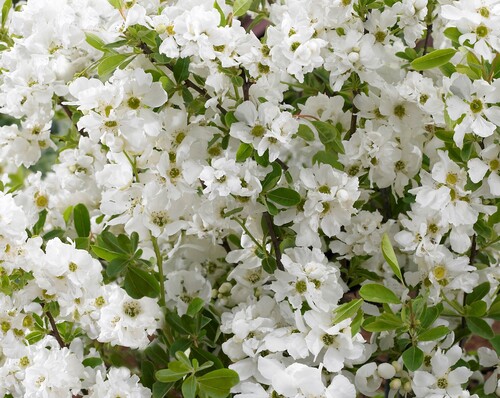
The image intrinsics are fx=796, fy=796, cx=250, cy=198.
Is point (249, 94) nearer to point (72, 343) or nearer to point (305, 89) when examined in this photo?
→ point (305, 89)

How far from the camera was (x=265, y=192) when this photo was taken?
589mm

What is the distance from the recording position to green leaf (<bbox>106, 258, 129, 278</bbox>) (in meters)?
0.62

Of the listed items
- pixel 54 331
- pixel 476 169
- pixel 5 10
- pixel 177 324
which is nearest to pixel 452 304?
pixel 476 169

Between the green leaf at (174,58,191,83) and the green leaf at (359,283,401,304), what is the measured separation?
0.20m

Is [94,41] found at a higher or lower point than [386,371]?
higher

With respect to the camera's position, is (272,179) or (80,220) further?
(80,220)

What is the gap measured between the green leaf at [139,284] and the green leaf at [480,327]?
25 centimetres

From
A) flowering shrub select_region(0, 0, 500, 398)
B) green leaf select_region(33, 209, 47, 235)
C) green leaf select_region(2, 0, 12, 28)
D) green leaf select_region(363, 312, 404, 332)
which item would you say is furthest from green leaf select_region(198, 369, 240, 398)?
green leaf select_region(2, 0, 12, 28)

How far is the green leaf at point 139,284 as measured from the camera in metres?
0.64

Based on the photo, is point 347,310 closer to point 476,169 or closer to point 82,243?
point 476,169

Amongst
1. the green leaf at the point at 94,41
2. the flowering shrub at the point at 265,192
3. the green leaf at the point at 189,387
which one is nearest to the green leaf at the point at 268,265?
the flowering shrub at the point at 265,192

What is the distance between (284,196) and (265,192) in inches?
0.6

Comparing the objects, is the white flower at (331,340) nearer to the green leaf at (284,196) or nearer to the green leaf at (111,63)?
the green leaf at (284,196)

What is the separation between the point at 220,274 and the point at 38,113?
0.23 metres
